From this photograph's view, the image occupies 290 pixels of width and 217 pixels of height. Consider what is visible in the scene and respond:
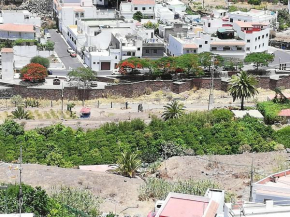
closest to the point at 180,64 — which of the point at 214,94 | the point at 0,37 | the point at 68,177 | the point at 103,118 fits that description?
the point at 214,94

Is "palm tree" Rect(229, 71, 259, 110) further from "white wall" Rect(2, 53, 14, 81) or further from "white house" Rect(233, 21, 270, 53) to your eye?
"white wall" Rect(2, 53, 14, 81)

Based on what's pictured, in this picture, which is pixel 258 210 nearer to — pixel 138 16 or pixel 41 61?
pixel 41 61

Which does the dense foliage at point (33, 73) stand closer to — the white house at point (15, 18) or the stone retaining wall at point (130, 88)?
the stone retaining wall at point (130, 88)

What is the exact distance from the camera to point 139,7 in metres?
87.1

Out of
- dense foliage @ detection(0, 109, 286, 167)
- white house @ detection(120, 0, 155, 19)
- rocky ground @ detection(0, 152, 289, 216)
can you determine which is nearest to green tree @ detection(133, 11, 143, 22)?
white house @ detection(120, 0, 155, 19)

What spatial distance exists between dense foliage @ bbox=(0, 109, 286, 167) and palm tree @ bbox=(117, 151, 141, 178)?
265 centimetres

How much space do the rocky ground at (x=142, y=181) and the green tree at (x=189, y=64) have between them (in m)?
22.4

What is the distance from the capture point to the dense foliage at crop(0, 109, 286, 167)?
140 feet

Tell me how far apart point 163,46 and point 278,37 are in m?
20.8

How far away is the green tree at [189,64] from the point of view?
65.1 m

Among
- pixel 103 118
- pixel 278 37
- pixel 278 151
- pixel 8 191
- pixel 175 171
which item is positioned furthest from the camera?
pixel 278 37

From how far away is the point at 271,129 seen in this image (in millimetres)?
48812

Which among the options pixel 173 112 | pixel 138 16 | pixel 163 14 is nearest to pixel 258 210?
pixel 173 112

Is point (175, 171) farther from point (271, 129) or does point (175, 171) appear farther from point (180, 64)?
point (180, 64)
